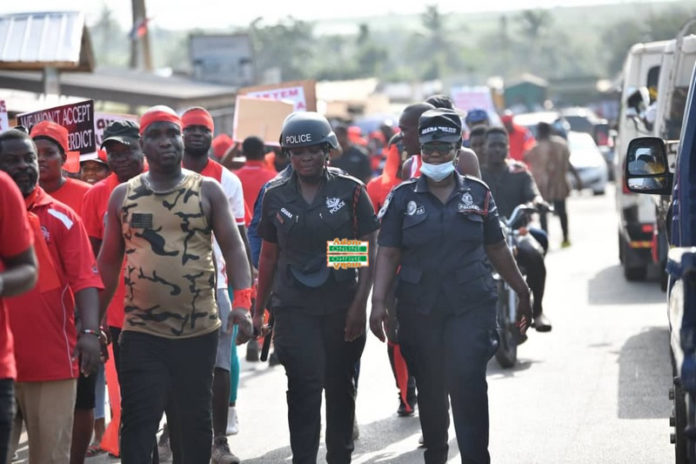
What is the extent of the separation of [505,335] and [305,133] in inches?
179

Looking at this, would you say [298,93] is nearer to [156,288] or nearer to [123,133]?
[123,133]

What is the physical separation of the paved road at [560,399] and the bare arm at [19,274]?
3.61m

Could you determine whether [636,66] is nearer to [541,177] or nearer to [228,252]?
[541,177]

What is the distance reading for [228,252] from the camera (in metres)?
7.21

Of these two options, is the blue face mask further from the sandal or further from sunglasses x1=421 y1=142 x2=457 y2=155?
the sandal

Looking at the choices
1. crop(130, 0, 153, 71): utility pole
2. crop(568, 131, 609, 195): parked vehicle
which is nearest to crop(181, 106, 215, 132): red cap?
crop(130, 0, 153, 71): utility pole

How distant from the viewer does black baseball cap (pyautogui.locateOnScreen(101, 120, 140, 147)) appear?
8727mm

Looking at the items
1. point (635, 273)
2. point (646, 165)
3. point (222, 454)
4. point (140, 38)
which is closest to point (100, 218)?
point (222, 454)

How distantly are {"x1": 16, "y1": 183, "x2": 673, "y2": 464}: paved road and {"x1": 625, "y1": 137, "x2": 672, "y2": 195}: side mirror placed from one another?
5.39ft

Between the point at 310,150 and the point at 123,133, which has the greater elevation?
the point at 123,133

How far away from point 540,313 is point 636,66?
5650 millimetres

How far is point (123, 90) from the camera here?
21.9 metres

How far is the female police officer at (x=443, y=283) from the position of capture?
7.46m

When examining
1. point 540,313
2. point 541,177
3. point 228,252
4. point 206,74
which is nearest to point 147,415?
point 228,252
